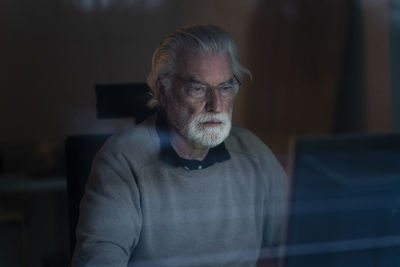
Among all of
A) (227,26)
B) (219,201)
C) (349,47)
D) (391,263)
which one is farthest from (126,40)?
(391,263)

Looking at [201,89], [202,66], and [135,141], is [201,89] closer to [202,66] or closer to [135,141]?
[202,66]

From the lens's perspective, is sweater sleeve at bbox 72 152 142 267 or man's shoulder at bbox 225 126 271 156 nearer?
sweater sleeve at bbox 72 152 142 267

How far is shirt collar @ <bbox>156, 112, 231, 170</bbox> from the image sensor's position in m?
1.11

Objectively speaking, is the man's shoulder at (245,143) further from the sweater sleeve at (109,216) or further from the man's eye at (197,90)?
the sweater sleeve at (109,216)

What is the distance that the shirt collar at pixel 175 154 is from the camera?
111 cm

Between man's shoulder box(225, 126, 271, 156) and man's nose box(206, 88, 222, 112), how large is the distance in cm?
10

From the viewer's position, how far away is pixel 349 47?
4.14ft

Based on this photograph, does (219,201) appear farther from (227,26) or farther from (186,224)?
(227,26)

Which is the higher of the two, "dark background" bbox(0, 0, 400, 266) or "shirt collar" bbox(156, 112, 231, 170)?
"dark background" bbox(0, 0, 400, 266)

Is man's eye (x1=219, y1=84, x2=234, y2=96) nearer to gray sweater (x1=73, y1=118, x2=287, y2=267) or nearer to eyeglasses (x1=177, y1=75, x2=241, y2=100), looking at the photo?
eyeglasses (x1=177, y1=75, x2=241, y2=100)

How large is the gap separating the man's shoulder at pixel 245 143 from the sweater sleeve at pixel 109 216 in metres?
0.26

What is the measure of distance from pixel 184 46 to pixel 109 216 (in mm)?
429

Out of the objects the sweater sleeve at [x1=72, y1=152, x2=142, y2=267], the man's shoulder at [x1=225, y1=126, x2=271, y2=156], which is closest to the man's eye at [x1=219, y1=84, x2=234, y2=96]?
the man's shoulder at [x1=225, y1=126, x2=271, y2=156]

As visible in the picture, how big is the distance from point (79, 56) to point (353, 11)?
2.50 feet
